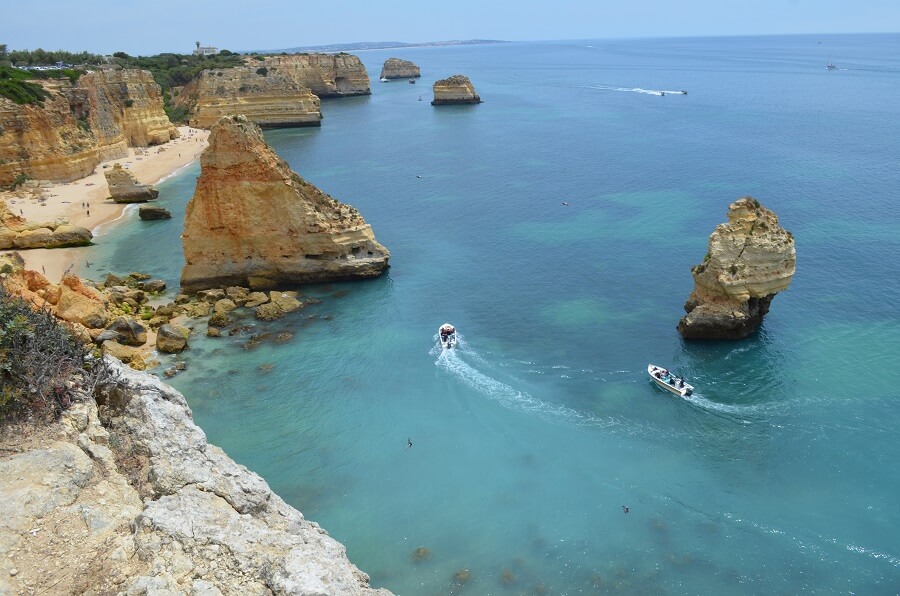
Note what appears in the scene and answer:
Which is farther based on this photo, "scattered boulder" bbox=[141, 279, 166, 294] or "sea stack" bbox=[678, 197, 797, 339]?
"scattered boulder" bbox=[141, 279, 166, 294]

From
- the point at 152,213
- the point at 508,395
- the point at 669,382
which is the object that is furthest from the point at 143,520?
the point at 152,213

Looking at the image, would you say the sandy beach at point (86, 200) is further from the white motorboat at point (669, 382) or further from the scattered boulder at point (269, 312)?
the white motorboat at point (669, 382)

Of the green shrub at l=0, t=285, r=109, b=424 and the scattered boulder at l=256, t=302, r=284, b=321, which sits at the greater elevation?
the green shrub at l=0, t=285, r=109, b=424

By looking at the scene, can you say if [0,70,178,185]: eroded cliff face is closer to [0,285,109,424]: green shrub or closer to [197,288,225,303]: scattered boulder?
[197,288,225,303]: scattered boulder

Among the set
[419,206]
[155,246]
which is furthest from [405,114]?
[155,246]

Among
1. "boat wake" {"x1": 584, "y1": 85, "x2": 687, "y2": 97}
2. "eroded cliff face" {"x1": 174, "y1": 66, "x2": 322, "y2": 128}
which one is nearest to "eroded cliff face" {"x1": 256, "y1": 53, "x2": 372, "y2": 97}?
"eroded cliff face" {"x1": 174, "y1": 66, "x2": 322, "y2": 128}

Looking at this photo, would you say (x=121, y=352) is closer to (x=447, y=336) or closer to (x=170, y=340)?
(x=170, y=340)

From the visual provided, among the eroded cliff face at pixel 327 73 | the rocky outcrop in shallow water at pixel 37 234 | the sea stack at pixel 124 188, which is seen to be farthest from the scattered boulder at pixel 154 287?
the eroded cliff face at pixel 327 73
